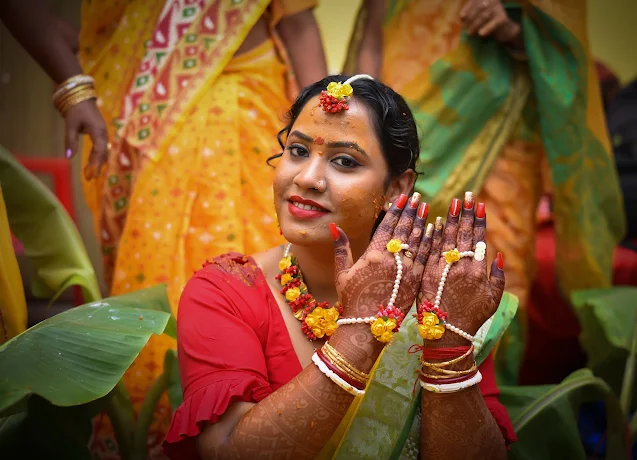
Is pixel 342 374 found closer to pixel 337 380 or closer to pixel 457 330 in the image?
pixel 337 380

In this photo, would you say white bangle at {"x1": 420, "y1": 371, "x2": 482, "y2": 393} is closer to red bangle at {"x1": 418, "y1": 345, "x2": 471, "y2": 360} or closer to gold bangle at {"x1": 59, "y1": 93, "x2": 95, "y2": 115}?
red bangle at {"x1": 418, "y1": 345, "x2": 471, "y2": 360}

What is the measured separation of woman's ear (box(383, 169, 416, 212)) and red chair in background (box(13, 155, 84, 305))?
112 cm

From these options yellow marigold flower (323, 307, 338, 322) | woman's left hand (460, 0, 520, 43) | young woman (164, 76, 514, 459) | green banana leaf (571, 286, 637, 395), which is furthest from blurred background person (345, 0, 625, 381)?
yellow marigold flower (323, 307, 338, 322)

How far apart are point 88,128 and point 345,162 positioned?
964 millimetres

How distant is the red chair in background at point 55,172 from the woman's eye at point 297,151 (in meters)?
0.94

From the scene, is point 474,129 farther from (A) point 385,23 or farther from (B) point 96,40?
(B) point 96,40

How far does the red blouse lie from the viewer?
1.47 meters

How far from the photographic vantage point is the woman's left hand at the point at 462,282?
4.87 feet

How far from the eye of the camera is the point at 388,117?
175cm

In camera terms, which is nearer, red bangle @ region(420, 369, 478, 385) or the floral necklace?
red bangle @ region(420, 369, 478, 385)

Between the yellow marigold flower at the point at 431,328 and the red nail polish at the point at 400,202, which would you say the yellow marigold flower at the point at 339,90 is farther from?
the yellow marigold flower at the point at 431,328

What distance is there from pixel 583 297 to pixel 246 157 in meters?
1.34

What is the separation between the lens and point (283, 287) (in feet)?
5.82

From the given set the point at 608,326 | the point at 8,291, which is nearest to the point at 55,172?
the point at 8,291
